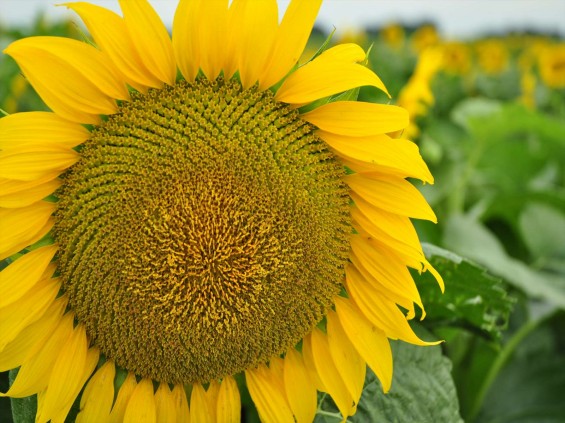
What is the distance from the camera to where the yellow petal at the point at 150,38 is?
0.95m

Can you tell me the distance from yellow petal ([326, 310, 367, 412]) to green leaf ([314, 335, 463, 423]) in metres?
0.10

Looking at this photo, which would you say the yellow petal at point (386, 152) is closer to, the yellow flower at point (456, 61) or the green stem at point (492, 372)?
the green stem at point (492, 372)

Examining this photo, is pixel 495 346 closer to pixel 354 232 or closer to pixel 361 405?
pixel 361 405

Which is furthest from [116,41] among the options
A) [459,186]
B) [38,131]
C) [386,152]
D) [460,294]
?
[459,186]

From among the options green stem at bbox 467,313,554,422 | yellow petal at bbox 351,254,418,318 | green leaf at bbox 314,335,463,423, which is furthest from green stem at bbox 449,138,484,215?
yellow petal at bbox 351,254,418,318

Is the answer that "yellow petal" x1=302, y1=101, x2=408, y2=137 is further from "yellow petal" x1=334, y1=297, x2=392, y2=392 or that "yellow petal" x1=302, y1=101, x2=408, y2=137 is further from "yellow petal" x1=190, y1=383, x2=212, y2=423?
"yellow petal" x1=190, y1=383, x2=212, y2=423

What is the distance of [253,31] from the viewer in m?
0.98

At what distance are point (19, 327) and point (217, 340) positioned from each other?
0.96ft

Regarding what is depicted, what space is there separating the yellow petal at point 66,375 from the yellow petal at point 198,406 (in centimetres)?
18

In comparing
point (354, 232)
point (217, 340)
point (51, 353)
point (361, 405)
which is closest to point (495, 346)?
point (361, 405)

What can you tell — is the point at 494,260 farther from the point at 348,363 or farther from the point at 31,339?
the point at 31,339

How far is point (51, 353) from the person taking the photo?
1.05m

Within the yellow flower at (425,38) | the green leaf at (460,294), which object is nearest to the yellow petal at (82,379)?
the green leaf at (460,294)

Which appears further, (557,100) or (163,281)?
(557,100)
